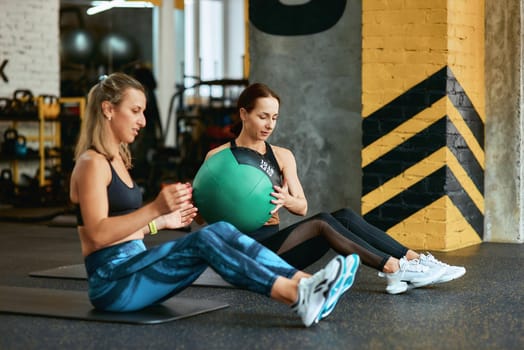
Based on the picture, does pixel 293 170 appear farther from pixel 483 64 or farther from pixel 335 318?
pixel 483 64

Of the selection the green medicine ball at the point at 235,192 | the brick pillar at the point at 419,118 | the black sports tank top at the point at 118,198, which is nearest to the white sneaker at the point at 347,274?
the green medicine ball at the point at 235,192

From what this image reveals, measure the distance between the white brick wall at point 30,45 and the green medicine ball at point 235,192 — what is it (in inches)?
284

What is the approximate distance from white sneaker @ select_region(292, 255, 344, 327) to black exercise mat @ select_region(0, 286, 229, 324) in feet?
1.84

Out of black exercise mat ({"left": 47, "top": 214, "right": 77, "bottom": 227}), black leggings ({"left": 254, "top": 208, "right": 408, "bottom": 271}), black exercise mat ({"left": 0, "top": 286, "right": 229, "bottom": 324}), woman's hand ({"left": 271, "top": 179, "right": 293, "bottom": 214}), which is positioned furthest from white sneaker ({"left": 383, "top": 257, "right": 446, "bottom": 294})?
black exercise mat ({"left": 47, "top": 214, "right": 77, "bottom": 227})

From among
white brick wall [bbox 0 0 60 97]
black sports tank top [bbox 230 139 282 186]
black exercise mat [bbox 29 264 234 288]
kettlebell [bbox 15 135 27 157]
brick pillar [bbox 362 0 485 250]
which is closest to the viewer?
black sports tank top [bbox 230 139 282 186]

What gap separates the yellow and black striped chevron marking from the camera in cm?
586

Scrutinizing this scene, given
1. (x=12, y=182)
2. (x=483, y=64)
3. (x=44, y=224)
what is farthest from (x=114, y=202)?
(x=12, y=182)

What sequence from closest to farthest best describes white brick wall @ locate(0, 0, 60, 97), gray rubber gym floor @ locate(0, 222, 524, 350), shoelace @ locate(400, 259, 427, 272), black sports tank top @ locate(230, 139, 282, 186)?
gray rubber gym floor @ locate(0, 222, 524, 350) < black sports tank top @ locate(230, 139, 282, 186) < shoelace @ locate(400, 259, 427, 272) < white brick wall @ locate(0, 0, 60, 97)

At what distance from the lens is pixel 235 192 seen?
11.9 feet

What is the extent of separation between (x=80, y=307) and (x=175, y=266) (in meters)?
0.66

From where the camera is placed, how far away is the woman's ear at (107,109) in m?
3.31

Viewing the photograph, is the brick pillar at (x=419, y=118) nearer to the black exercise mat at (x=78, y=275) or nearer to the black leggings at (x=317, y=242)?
the black exercise mat at (x=78, y=275)

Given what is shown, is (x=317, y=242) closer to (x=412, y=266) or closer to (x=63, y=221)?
(x=412, y=266)

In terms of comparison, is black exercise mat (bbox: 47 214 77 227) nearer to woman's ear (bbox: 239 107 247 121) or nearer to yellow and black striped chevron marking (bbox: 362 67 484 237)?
yellow and black striped chevron marking (bbox: 362 67 484 237)
